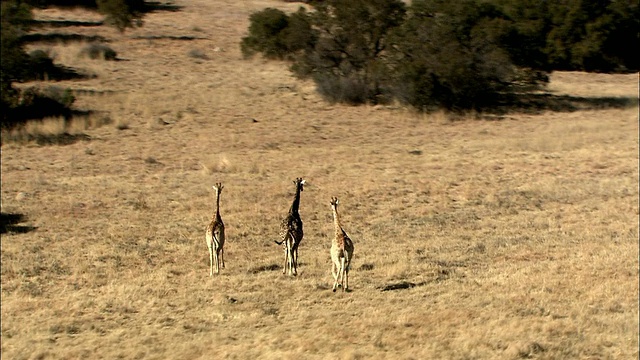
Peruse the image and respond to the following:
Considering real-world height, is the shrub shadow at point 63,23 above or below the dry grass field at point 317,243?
above

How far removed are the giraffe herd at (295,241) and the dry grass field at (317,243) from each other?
342 millimetres

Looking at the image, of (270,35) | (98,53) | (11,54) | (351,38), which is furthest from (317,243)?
(98,53)

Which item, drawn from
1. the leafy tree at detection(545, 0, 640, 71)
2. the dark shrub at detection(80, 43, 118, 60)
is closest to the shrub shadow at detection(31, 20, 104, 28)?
the dark shrub at detection(80, 43, 118, 60)

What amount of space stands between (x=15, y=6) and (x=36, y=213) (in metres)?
23.0

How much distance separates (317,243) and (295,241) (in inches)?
187

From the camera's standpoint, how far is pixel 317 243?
1373 centimetres

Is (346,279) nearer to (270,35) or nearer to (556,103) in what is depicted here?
(556,103)

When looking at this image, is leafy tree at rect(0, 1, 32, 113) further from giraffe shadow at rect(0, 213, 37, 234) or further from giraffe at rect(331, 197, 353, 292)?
giraffe at rect(331, 197, 353, 292)

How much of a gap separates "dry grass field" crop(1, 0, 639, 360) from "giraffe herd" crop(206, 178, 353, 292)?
0.34 metres

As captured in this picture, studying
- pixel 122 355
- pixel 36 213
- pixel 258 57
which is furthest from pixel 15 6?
pixel 122 355

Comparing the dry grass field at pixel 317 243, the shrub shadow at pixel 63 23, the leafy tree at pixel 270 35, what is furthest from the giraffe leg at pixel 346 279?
the shrub shadow at pixel 63 23

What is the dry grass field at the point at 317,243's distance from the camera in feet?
36.3

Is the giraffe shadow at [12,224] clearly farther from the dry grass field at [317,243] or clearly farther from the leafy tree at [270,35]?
the leafy tree at [270,35]

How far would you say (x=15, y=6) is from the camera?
127ft
